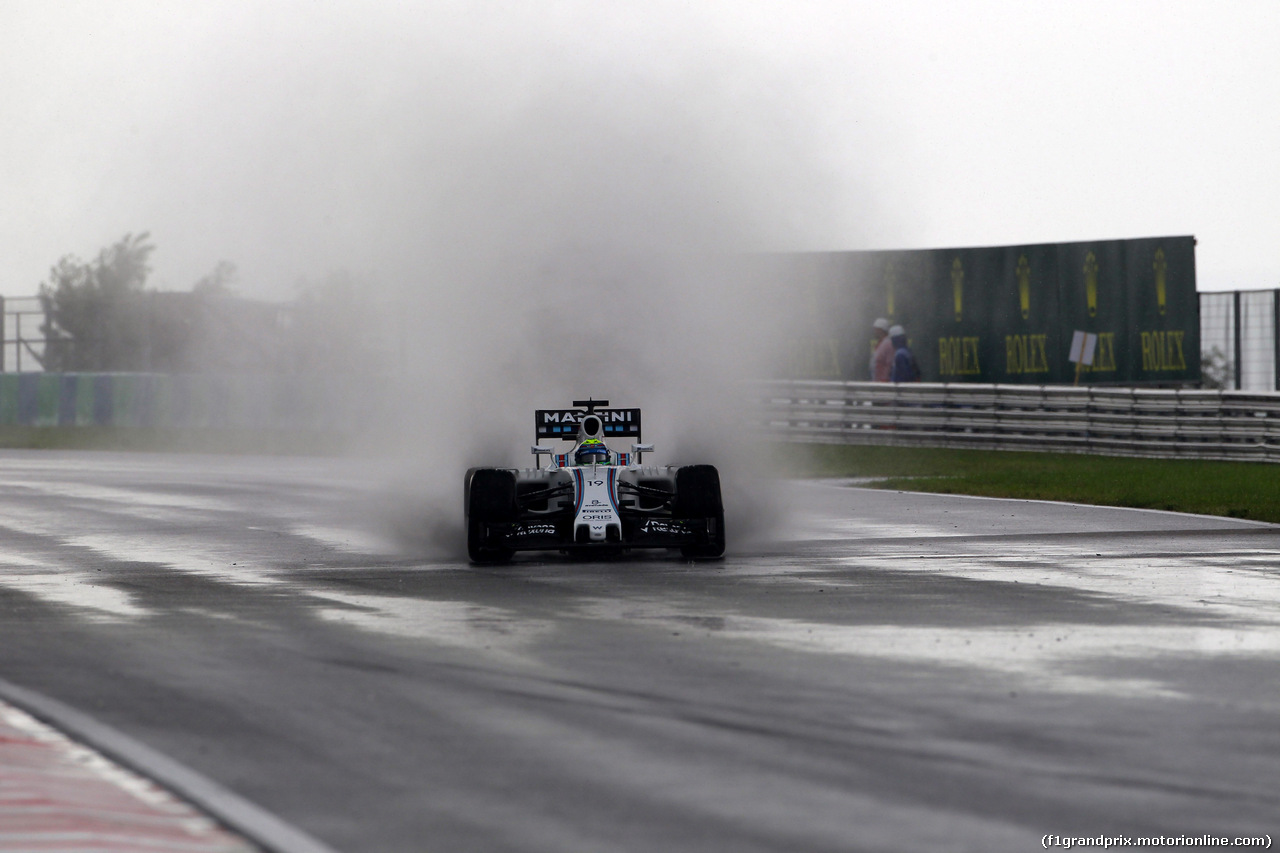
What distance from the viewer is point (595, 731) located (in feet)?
21.8

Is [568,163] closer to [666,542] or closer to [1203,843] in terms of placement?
[666,542]

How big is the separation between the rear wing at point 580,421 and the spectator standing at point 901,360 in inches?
797

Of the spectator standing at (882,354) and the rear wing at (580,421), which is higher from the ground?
the spectator standing at (882,354)

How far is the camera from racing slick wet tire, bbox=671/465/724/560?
13.3m

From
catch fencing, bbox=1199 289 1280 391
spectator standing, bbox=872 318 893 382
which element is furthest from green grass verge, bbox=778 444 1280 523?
catch fencing, bbox=1199 289 1280 391

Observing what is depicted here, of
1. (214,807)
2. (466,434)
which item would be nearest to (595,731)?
(214,807)

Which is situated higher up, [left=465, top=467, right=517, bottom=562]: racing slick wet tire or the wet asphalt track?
[left=465, top=467, right=517, bottom=562]: racing slick wet tire

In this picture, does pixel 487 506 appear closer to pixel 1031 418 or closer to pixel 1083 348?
Result: pixel 1031 418

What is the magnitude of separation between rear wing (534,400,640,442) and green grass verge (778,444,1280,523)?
680cm

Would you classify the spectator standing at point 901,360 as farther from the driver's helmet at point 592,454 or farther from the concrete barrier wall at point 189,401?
the driver's helmet at point 592,454

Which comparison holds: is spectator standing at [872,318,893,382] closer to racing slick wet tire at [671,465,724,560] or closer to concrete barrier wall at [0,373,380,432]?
concrete barrier wall at [0,373,380,432]

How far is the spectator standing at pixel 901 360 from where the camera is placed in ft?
113

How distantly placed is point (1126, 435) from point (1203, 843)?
80.8ft

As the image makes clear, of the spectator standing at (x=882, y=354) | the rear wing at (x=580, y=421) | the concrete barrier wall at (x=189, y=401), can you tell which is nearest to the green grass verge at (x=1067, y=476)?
the spectator standing at (x=882, y=354)
